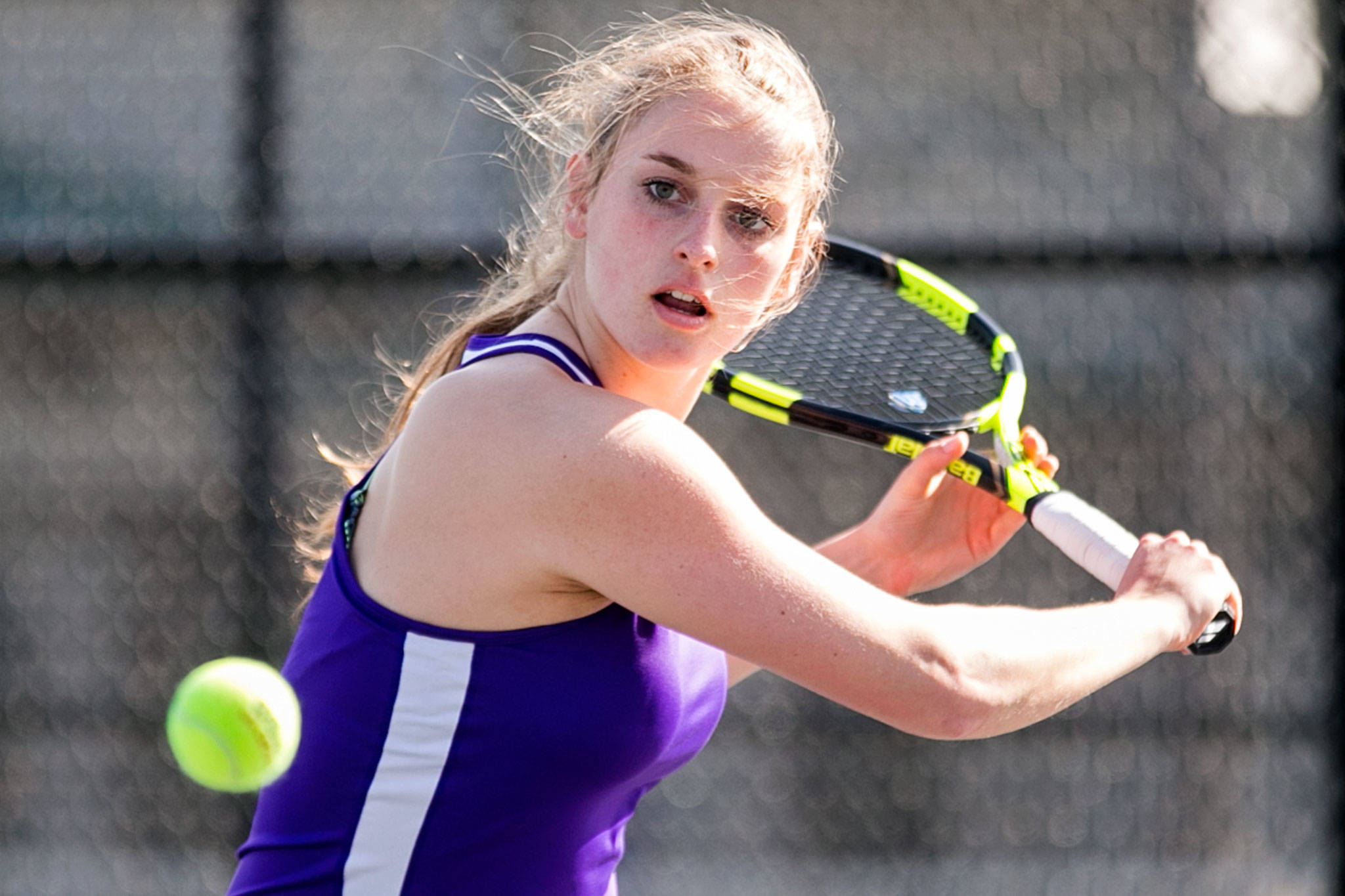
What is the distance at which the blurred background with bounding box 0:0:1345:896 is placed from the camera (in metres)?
2.99

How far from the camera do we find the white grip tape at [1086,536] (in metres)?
1.64

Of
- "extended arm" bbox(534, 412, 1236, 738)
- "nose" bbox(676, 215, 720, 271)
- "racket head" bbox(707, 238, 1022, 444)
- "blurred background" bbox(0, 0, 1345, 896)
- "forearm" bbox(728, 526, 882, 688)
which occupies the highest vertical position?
"nose" bbox(676, 215, 720, 271)

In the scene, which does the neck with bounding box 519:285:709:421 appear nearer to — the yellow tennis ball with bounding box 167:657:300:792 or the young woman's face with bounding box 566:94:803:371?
the young woman's face with bounding box 566:94:803:371

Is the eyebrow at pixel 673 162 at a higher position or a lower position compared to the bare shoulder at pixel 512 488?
higher

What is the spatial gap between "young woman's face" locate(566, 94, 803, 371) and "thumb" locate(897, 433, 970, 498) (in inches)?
18.9

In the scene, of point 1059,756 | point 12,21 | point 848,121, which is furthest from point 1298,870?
point 12,21

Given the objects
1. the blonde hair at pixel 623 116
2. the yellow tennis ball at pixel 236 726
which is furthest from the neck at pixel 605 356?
the yellow tennis ball at pixel 236 726

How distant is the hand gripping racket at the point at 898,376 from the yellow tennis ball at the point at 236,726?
0.73 metres

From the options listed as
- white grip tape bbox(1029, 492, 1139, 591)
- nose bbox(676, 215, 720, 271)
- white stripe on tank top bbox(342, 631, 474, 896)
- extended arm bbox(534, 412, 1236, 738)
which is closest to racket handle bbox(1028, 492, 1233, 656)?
white grip tape bbox(1029, 492, 1139, 591)

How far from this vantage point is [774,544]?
1237 millimetres

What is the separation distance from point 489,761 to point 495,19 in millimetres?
2155

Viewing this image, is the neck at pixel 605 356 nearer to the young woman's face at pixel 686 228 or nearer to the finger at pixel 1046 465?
the young woman's face at pixel 686 228

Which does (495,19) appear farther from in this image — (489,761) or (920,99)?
(489,761)

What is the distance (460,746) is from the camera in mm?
1274
